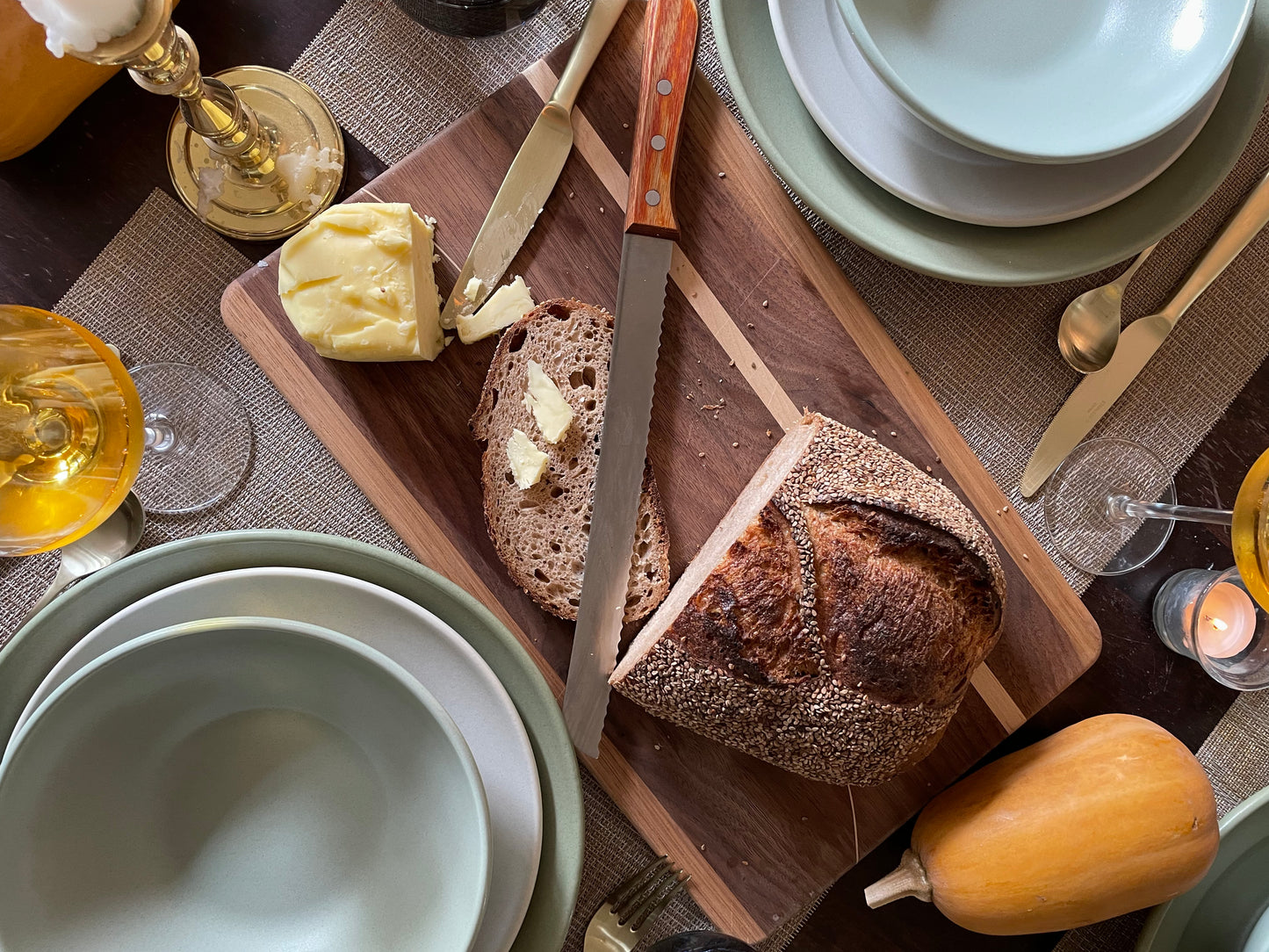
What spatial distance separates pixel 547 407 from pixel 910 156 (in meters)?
0.66

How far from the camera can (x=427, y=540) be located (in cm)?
153

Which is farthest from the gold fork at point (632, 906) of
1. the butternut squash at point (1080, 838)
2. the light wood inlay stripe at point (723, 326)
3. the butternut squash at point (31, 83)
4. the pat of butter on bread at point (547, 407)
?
the butternut squash at point (31, 83)

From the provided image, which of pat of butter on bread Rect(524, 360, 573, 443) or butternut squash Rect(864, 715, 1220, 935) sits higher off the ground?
pat of butter on bread Rect(524, 360, 573, 443)

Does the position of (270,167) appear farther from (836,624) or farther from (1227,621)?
Answer: (1227,621)

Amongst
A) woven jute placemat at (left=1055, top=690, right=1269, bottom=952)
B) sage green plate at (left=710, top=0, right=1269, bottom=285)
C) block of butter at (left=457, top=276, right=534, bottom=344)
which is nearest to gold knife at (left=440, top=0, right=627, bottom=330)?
block of butter at (left=457, top=276, right=534, bottom=344)

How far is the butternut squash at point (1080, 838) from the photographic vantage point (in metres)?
1.35

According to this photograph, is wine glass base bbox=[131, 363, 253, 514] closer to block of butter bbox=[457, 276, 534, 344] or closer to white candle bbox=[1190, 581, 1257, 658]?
block of butter bbox=[457, 276, 534, 344]

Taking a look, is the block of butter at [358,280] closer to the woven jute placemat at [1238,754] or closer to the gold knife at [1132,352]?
the gold knife at [1132,352]

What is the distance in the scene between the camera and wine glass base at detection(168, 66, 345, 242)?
156cm

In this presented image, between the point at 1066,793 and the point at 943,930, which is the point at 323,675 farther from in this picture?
the point at 943,930

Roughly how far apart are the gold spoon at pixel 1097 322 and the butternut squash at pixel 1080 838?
0.60 metres

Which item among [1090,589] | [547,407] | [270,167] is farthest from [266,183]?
[1090,589]

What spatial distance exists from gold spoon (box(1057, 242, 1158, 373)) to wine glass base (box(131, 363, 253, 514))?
1.43 metres

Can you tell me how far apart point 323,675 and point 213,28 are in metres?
1.16
